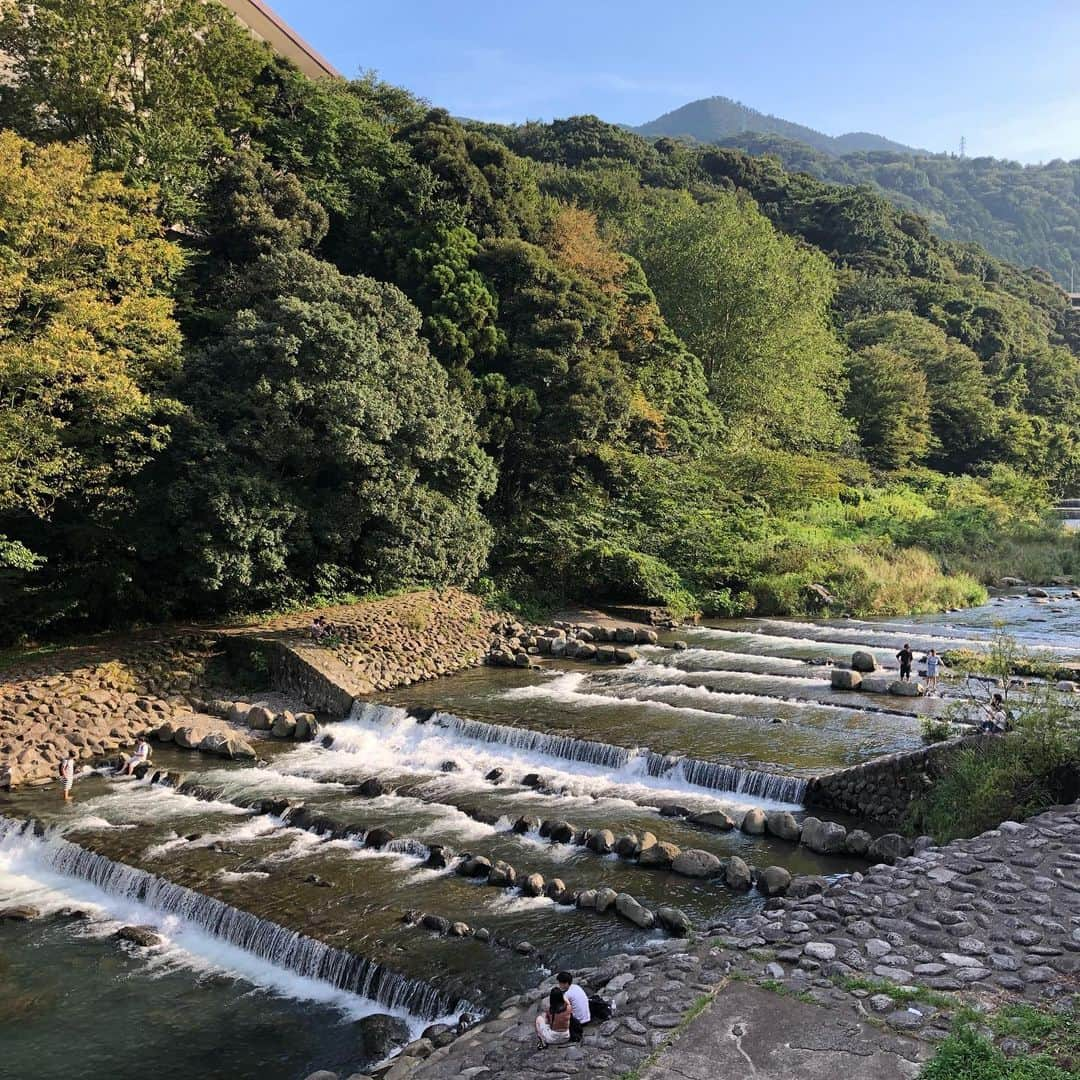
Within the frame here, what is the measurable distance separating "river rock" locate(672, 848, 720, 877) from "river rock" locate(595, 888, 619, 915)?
3.77 feet

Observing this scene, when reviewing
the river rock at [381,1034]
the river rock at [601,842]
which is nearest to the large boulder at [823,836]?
the river rock at [601,842]

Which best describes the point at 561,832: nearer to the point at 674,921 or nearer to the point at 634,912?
the point at 634,912

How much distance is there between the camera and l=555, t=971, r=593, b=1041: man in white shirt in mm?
6336

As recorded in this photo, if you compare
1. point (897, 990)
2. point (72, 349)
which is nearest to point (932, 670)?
point (897, 990)

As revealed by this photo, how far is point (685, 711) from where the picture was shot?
55.8 ft

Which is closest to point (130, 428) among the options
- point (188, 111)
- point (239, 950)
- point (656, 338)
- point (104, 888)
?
point (104, 888)

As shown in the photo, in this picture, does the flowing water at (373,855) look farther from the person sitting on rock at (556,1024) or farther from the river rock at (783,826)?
the person sitting on rock at (556,1024)

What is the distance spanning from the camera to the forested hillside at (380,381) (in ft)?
60.8

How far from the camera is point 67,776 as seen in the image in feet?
46.5

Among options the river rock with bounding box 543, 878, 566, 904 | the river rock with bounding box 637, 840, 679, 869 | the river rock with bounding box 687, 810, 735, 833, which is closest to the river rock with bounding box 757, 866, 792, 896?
the river rock with bounding box 637, 840, 679, 869

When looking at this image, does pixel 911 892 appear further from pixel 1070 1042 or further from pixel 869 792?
pixel 869 792

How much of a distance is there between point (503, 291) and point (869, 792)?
20916 mm

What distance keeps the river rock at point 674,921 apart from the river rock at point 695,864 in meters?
1.06

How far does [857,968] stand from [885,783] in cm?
631
